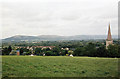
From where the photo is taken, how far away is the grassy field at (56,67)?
291 cm

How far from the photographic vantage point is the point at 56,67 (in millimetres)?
3230

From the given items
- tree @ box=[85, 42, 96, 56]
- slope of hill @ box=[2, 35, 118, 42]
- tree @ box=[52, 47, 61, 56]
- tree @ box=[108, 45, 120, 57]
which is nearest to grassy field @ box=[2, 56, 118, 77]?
tree @ box=[52, 47, 61, 56]

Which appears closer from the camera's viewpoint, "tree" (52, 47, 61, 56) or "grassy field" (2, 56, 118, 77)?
"grassy field" (2, 56, 118, 77)

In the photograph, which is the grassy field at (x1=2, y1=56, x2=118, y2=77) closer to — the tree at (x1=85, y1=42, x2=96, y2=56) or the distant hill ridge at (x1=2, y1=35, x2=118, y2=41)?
the tree at (x1=85, y1=42, x2=96, y2=56)

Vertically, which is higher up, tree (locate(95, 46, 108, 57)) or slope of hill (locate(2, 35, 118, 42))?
slope of hill (locate(2, 35, 118, 42))

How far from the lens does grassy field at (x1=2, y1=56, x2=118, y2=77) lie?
2.91m

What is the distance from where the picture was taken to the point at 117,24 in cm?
382

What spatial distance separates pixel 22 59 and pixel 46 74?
1.16 meters

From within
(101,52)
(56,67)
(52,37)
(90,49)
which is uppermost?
(52,37)

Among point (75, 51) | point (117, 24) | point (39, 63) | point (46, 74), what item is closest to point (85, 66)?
point (75, 51)

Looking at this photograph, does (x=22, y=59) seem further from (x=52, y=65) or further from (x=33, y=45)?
(x=52, y=65)

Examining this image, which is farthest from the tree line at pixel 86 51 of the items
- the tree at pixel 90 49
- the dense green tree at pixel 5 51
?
the dense green tree at pixel 5 51

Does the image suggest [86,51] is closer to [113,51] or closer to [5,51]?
[113,51]

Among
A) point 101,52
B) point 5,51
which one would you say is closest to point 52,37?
point 5,51
